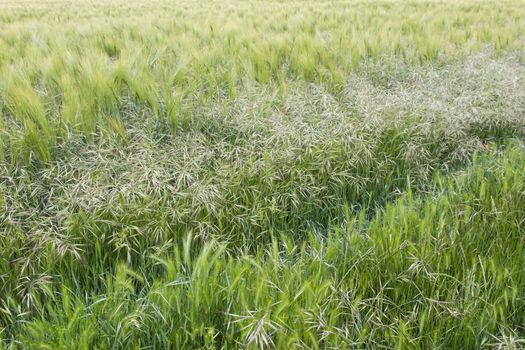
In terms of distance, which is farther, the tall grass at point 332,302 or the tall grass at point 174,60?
the tall grass at point 174,60

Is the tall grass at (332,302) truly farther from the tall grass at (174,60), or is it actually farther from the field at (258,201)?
the tall grass at (174,60)

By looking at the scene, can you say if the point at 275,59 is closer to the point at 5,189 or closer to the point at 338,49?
the point at 338,49

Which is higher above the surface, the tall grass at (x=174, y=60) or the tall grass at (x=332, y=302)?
the tall grass at (x=174, y=60)

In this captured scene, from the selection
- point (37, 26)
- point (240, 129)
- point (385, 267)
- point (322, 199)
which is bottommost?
point (322, 199)

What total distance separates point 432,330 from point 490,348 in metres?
0.14

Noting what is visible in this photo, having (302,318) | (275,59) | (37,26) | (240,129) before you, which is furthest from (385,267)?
(37,26)

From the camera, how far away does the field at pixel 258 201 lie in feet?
3.36

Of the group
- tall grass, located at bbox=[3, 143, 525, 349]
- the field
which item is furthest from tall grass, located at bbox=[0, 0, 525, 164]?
tall grass, located at bbox=[3, 143, 525, 349]

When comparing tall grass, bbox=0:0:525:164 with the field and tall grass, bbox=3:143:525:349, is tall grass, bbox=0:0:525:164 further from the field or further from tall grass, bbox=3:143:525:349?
tall grass, bbox=3:143:525:349

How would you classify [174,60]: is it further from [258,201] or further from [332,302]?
[332,302]

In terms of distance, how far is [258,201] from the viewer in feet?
5.46

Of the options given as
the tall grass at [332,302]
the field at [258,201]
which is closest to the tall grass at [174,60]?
the field at [258,201]

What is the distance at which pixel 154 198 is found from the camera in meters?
1.53

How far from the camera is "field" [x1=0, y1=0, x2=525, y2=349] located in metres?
1.02
